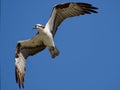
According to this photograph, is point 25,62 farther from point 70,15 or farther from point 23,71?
point 70,15

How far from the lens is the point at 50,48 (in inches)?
702

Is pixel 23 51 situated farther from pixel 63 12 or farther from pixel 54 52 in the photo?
pixel 63 12

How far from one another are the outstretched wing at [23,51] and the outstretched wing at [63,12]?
73 centimetres

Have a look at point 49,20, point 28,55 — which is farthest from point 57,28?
point 28,55

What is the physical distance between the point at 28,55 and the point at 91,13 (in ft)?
10.3

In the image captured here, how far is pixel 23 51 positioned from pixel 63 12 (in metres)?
2.27

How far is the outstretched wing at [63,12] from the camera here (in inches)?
707

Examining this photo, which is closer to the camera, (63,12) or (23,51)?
(63,12)

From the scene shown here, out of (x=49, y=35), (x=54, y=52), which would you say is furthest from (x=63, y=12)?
(x=54, y=52)

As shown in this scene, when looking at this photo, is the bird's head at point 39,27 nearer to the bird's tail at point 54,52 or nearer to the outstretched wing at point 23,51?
the outstretched wing at point 23,51

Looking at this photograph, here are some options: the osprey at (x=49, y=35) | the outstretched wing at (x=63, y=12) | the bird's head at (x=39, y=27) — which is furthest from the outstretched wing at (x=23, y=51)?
the outstretched wing at (x=63, y=12)

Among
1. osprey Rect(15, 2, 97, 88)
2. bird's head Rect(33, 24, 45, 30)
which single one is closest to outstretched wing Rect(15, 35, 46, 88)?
osprey Rect(15, 2, 97, 88)

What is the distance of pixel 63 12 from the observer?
18.1 m

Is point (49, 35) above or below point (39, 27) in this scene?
below
